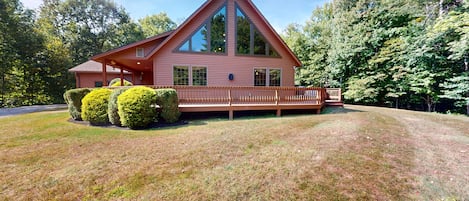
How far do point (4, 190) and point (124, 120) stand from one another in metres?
3.33

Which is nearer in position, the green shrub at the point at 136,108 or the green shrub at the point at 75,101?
the green shrub at the point at 136,108

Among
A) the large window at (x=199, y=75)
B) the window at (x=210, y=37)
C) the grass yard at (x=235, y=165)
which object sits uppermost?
the window at (x=210, y=37)

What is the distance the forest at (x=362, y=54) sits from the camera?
1154 cm

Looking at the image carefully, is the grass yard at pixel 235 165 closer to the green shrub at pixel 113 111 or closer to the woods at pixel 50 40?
the green shrub at pixel 113 111

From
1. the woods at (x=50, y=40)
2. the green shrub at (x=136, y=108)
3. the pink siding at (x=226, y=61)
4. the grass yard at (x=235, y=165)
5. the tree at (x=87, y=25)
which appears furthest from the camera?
the tree at (x=87, y=25)

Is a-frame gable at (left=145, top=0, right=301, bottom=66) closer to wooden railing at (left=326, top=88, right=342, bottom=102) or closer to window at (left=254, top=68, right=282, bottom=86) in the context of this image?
window at (left=254, top=68, right=282, bottom=86)

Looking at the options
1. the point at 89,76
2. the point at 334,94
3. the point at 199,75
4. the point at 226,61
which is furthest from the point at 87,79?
the point at 334,94

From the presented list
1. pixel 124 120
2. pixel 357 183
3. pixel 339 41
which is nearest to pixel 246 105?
pixel 124 120

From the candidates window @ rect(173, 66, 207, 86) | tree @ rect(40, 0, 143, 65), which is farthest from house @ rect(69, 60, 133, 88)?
window @ rect(173, 66, 207, 86)

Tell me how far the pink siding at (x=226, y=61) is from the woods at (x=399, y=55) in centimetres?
774

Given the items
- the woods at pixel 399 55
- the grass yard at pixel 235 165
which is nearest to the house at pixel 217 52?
the grass yard at pixel 235 165

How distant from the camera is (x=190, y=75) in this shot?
10242mm

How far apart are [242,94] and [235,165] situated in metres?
6.23

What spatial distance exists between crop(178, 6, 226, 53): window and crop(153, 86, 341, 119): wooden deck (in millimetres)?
2874
